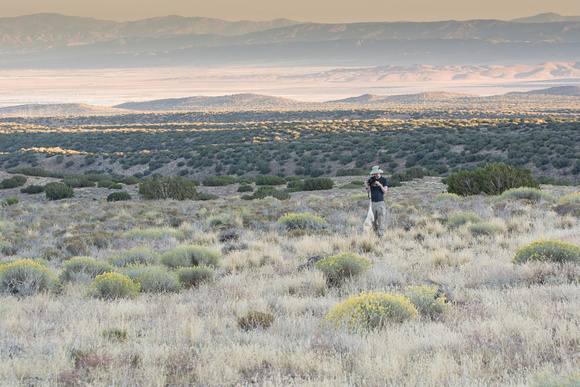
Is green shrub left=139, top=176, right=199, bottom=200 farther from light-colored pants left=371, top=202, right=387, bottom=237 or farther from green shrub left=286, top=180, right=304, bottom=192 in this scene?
light-colored pants left=371, top=202, right=387, bottom=237

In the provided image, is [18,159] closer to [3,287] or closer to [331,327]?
[3,287]

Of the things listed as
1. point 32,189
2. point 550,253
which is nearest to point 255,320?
point 550,253

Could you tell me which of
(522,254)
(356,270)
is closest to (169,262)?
(356,270)

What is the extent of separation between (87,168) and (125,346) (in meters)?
45.4

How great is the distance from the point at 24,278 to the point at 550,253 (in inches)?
299

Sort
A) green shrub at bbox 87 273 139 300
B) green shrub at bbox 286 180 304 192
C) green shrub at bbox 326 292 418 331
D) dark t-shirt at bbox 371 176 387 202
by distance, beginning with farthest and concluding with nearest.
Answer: green shrub at bbox 286 180 304 192 → dark t-shirt at bbox 371 176 387 202 → green shrub at bbox 87 273 139 300 → green shrub at bbox 326 292 418 331

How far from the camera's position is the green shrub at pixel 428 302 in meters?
5.02

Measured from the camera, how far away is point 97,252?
380 inches

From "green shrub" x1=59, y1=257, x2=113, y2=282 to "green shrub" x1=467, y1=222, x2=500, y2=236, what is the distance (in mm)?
7047

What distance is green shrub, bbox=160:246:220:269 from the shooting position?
7.94 meters

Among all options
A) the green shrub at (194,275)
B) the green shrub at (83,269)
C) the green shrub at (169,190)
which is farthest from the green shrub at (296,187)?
the green shrub at (194,275)

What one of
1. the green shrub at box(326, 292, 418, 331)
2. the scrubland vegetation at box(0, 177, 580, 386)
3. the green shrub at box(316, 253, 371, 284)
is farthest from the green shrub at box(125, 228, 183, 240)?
the green shrub at box(326, 292, 418, 331)

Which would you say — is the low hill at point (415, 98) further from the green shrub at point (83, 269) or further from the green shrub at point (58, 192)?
the green shrub at point (83, 269)

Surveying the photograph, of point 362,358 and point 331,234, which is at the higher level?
point 362,358
